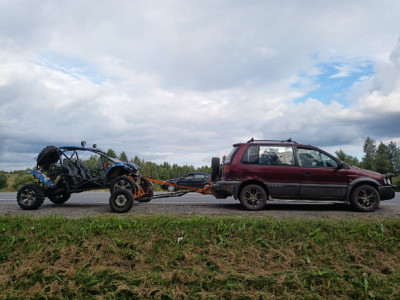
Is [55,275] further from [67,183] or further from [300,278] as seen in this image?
[67,183]

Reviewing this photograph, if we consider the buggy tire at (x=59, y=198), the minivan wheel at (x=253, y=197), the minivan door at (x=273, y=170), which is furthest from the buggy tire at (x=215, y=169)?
the buggy tire at (x=59, y=198)

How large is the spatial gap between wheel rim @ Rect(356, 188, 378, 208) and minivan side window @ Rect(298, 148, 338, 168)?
1.00m

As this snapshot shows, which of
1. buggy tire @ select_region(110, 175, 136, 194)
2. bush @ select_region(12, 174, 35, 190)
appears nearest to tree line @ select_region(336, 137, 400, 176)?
bush @ select_region(12, 174, 35, 190)

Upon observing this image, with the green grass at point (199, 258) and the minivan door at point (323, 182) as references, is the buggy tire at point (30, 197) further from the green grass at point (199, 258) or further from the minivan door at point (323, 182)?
the minivan door at point (323, 182)

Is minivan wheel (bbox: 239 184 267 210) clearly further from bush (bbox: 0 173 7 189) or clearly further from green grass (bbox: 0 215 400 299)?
bush (bbox: 0 173 7 189)

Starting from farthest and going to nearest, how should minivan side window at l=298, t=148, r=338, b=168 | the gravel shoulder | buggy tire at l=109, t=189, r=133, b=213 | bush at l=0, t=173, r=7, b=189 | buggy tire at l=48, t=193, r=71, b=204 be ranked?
1. bush at l=0, t=173, r=7, b=189
2. buggy tire at l=48, t=193, r=71, b=204
3. minivan side window at l=298, t=148, r=338, b=168
4. buggy tire at l=109, t=189, r=133, b=213
5. the gravel shoulder

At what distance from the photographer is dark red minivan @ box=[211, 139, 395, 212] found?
8.87 m

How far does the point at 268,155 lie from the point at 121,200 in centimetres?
424

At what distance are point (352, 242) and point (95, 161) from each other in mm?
7435

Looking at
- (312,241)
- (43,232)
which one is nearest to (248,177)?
(312,241)

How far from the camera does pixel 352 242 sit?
5.87 metres

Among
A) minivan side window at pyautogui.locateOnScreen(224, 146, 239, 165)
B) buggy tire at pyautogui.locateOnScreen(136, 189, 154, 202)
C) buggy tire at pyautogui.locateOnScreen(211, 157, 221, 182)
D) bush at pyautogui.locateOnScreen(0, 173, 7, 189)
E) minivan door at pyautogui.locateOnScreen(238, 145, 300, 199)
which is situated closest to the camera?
minivan door at pyautogui.locateOnScreen(238, 145, 300, 199)

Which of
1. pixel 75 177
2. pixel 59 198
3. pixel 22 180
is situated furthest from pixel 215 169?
pixel 22 180

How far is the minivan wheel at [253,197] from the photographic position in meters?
8.86
